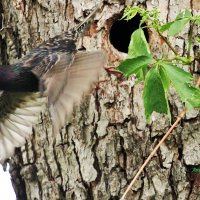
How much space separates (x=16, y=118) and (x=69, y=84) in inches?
33.8

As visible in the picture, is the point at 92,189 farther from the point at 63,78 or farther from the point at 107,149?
the point at 63,78

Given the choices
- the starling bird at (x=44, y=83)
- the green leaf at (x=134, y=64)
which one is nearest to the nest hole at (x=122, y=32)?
the starling bird at (x=44, y=83)

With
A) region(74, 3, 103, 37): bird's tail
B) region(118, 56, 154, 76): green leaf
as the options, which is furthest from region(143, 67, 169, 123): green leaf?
region(74, 3, 103, 37): bird's tail

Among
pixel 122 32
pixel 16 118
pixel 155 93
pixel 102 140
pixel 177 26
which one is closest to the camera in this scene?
pixel 155 93

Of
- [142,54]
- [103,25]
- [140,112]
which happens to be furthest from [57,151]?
[142,54]

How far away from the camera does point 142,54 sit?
1.84 meters

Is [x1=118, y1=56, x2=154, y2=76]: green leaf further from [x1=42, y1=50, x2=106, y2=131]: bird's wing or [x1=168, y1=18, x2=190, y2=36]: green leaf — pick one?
[x1=42, y1=50, x2=106, y2=131]: bird's wing

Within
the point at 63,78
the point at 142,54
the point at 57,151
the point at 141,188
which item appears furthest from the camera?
the point at 57,151

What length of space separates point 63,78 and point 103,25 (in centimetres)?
51

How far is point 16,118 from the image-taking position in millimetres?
2824

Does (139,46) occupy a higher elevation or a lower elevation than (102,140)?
higher

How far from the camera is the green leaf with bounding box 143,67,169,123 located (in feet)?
5.44

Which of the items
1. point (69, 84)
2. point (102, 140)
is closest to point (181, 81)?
point (69, 84)

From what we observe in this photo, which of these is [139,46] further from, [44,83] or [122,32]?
[122,32]
